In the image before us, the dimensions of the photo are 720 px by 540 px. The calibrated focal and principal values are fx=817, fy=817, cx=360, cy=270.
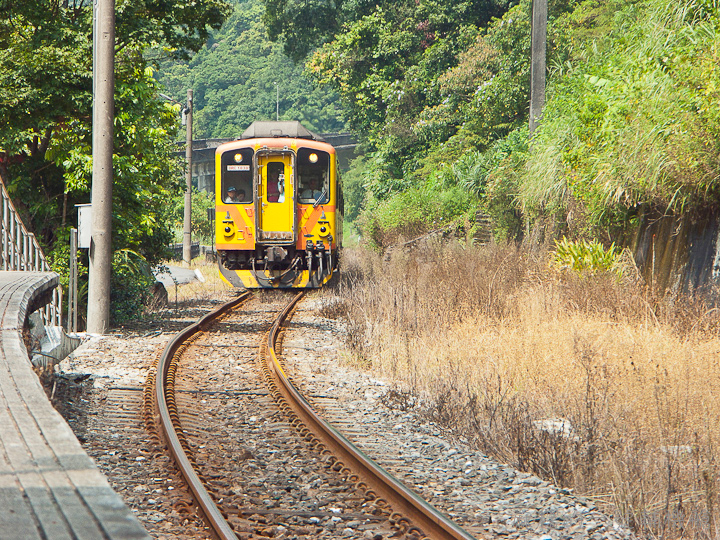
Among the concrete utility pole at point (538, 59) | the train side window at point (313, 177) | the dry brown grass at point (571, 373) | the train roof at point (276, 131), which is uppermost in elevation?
the concrete utility pole at point (538, 59)

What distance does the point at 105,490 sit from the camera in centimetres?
245

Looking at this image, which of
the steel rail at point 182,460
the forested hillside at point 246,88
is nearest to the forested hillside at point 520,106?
the steel rail at point 182,460

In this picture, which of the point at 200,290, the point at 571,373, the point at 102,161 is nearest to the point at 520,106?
the point at 200,290

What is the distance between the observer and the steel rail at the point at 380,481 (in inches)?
161

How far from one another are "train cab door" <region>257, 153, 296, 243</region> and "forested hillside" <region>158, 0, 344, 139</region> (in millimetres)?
66561

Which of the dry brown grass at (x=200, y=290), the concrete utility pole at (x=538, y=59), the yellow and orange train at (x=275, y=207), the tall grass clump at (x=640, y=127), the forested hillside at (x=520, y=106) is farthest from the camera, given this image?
the dry brown grass at (x=200, y=290)

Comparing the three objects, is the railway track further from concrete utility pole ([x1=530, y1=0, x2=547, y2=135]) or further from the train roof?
the train roof

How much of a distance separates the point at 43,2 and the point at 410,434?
9490mm

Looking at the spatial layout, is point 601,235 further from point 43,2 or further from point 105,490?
point 105,490

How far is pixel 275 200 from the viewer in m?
16.8

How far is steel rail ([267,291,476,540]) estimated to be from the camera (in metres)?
4.10

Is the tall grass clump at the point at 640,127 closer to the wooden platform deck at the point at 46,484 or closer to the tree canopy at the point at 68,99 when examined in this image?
the tree canopy at the point at 68,99

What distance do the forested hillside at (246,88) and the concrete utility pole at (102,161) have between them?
234 ft

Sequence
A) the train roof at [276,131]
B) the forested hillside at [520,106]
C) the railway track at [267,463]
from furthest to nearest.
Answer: the train roof at [276,131] < the forested hillside at [520,106] < the railway track at [267,463]
